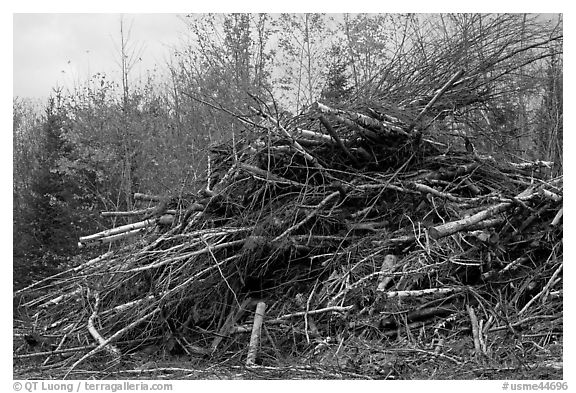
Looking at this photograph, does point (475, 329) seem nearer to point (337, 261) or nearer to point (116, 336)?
point (337, 261)

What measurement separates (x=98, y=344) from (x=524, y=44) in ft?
16.5

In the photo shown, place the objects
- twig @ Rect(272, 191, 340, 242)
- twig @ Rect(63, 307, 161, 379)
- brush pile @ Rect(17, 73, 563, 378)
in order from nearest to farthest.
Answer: twig @ Rect(63, 307, 161, 379) < brush pile @ Rect(17, 73, 563, 378) < twig @ Rect(272, 191, 340, 242)

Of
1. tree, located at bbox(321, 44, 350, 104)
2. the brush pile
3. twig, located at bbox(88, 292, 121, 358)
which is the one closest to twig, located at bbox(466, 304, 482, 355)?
the brush pile

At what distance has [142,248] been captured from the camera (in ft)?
18.2

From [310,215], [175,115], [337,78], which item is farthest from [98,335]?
[175,115]

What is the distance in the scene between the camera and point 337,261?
16.5 feet

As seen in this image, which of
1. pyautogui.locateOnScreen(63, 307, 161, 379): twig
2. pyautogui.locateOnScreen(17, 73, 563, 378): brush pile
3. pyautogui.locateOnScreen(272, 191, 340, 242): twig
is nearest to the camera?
pyautogui.locateOnScreen(63, 307, 161, 379): twig

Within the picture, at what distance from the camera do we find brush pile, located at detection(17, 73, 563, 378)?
4.52m

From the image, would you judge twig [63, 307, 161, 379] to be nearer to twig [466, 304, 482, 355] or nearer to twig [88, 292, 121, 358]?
twig [88, 292, 121, 358]

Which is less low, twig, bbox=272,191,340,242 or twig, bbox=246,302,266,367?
twig, bbox=272,191,340,242

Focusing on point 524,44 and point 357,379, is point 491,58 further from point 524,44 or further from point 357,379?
point 357,379

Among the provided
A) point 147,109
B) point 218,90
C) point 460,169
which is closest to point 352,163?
point 460,169

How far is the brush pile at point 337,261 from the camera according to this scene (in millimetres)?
4520

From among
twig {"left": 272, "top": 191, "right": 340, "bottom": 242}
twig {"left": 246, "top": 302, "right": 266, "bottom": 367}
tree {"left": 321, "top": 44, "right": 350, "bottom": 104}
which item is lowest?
twig {"left": 246, "top": 302, "right": 266, "bottom": 367}
